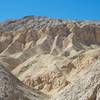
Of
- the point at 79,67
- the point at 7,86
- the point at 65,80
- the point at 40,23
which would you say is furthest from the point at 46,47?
the point at 7,86

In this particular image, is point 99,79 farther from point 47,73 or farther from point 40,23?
point 40,23

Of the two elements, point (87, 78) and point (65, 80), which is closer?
point (87, 78)

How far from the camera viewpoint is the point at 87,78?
7891 millimetres

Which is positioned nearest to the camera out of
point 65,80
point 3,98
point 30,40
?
point 3,98

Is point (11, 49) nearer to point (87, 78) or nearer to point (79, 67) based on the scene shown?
point (79, 67)

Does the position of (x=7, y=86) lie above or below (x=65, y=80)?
below

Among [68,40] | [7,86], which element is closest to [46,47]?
[68,40]

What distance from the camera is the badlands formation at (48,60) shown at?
26.5 ft

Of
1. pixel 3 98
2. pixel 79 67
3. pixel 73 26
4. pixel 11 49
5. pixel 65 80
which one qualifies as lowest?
pixel 3 98

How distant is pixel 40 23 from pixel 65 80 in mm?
68300

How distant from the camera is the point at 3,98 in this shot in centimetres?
934

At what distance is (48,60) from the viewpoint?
4772 cm

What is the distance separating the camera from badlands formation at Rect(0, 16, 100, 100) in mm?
8092

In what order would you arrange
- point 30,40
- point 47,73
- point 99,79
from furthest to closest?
point 30,40 < point 47,73 < point 99,79
